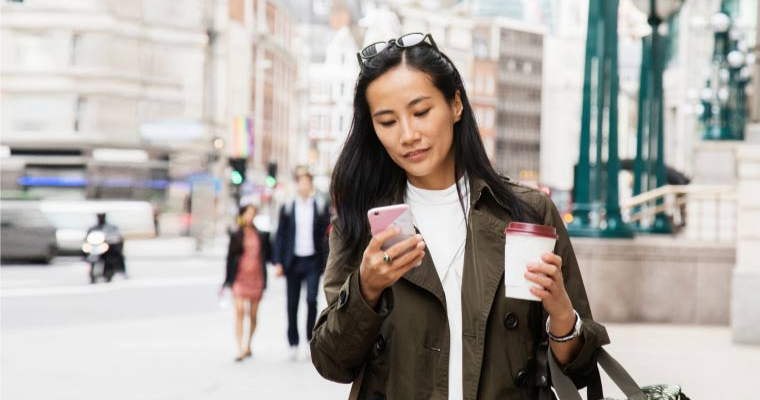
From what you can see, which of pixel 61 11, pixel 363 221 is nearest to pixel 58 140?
pixel 61 11

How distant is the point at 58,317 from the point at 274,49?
75096mm

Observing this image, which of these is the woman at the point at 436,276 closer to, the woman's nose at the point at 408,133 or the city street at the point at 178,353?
the woman's nose at the point at 408,133

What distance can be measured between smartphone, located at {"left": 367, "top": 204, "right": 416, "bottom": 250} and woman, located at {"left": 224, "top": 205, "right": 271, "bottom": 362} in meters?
10.0

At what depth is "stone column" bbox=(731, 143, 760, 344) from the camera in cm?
1280

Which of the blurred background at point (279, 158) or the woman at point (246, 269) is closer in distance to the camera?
the woman at point (246, 269)

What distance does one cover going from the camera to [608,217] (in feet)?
51.4

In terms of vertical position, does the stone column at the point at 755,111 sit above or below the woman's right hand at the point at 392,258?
above

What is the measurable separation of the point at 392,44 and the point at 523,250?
2.15 feet

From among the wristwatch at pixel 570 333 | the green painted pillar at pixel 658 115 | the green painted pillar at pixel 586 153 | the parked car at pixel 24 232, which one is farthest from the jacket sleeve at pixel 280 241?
the parked car at pixel 24 232

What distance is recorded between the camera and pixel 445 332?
2711 mm

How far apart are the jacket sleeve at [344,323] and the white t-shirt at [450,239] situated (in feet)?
0.47

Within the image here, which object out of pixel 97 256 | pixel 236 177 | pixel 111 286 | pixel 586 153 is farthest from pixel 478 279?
pixel 236 177

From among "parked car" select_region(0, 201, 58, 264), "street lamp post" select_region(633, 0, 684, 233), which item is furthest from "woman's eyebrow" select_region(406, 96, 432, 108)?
"parked car" select_region(0, 201, 58, 264)

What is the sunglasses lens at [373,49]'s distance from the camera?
112 inches
